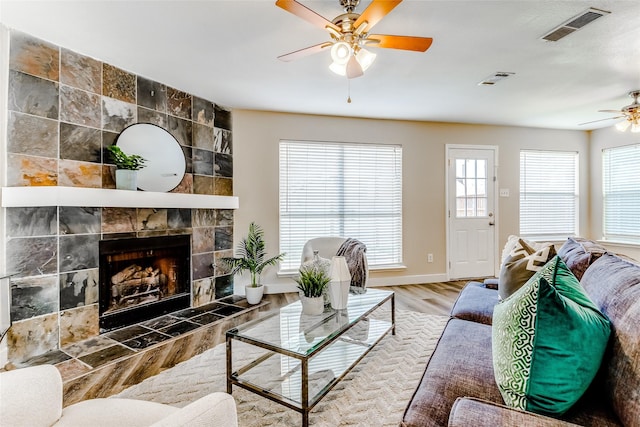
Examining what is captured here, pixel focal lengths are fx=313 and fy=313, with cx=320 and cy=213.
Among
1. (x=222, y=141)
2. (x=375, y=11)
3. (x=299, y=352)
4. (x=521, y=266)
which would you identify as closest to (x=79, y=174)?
(x=222, y=141)

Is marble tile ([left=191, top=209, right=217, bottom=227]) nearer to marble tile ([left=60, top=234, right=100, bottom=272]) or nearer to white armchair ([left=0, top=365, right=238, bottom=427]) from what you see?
marble tile ([left=60, top=234, right=100, bottom=272])

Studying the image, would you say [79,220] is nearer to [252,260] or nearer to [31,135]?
[31,135]

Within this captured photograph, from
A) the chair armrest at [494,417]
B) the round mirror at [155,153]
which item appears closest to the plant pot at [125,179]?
the round mirror at [155,153]

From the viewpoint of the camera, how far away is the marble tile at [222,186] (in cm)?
396

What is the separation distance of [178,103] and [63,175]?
4.64 feet

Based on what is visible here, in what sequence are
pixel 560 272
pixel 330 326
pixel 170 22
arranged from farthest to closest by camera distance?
1. pixel 170 22
2. pixel 330 326
3. pixel 560 272

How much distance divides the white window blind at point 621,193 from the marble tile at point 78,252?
7.13 meters

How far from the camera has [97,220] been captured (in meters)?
2.81

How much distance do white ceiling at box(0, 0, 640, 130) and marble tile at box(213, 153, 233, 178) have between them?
2.18ft

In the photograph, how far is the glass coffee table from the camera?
5.41ft

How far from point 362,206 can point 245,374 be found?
3.07 meters

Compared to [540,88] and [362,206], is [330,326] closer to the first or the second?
[362,206]

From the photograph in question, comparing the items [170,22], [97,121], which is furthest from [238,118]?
[170,22]

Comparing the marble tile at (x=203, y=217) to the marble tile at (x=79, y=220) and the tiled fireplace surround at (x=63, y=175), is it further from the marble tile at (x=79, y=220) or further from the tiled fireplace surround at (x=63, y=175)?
the marble tile at (x=79, y=220)
